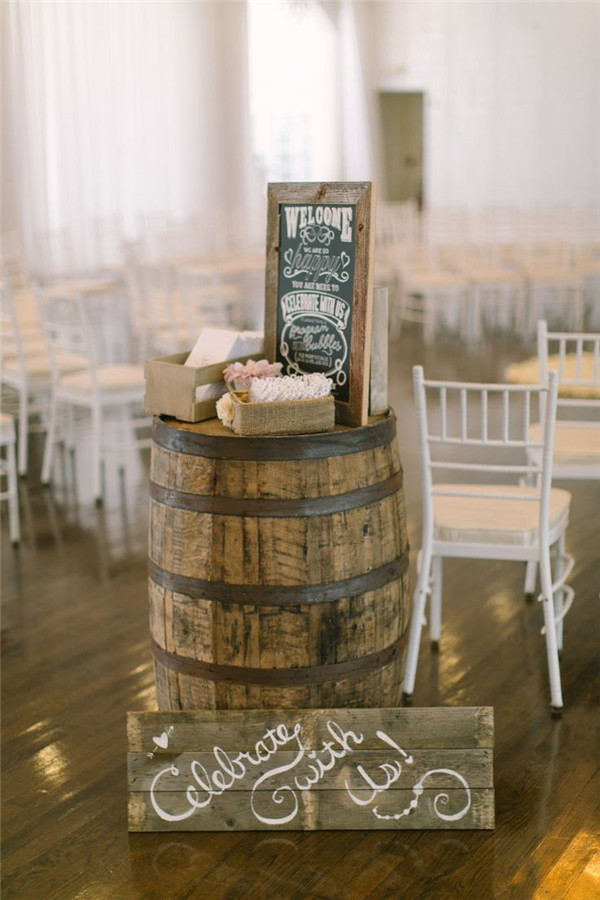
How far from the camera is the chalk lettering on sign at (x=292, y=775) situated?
2355mm

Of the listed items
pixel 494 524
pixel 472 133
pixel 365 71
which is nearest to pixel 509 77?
pixel 472 133

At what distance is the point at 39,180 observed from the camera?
9.57 meters

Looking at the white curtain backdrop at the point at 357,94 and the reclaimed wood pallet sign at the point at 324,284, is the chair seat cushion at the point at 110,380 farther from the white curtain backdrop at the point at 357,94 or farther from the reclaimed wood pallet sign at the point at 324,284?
the white curtain backdrop at the point at 357,94

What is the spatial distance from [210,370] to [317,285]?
0.32m

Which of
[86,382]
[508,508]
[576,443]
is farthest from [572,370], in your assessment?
[86,382]

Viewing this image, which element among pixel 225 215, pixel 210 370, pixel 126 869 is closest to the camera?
pixel 126 869

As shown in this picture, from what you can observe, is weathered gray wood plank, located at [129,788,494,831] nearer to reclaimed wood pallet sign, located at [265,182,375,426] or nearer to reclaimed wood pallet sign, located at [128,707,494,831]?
reclaimed wood pallet sign, located at [128,707,494,831]

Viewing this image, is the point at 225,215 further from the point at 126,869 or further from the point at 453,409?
the point at 126,869

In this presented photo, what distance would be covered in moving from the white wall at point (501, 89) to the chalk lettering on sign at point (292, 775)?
1003 centimetres

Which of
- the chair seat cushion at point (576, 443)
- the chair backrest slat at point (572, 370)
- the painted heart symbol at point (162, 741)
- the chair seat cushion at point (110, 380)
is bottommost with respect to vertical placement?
the painted heart symbol at point (162, 741)

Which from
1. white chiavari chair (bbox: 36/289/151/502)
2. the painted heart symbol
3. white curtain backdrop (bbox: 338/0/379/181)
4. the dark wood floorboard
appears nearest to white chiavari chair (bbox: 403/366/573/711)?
the dark wood floorboard

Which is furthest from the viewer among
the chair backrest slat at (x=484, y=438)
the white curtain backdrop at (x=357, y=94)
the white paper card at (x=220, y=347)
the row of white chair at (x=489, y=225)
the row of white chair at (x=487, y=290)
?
the white curtain backdrop at (x=357, y=94)

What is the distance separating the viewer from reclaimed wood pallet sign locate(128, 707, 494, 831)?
235cm

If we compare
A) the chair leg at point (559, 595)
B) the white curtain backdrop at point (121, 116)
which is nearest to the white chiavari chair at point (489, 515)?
the chair leg at point (559, 595)
